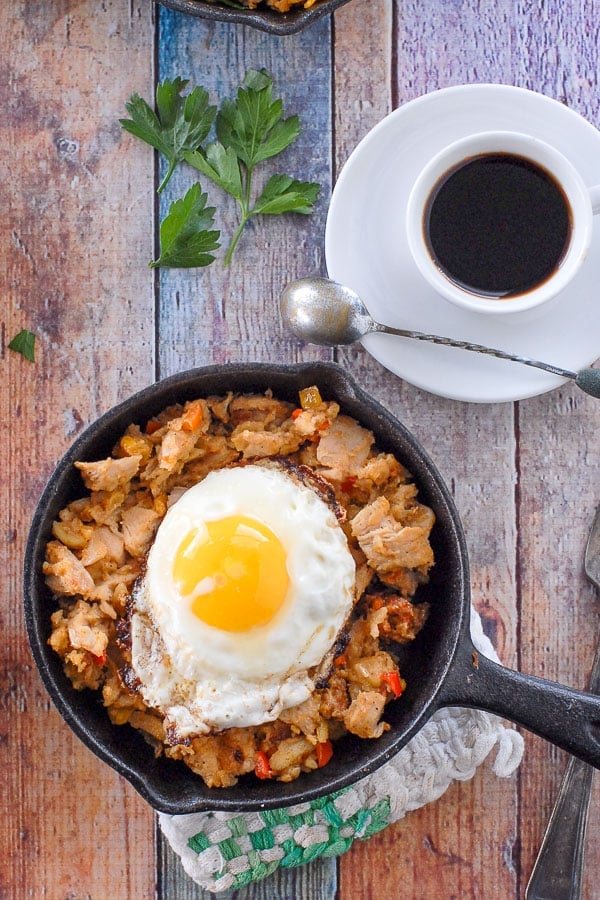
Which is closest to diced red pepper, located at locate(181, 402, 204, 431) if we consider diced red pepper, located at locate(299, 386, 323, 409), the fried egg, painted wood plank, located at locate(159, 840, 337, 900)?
the fried egg

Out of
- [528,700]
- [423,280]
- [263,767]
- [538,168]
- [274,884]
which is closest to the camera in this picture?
[528,700]

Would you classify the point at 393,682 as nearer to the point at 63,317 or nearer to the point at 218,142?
the point at 63,317

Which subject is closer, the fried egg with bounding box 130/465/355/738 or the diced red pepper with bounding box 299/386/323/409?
the fried egg with bounding box 130/465/355/738

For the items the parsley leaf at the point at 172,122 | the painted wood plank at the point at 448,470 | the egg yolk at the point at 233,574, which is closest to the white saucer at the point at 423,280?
the painted wood plank at the point at 448,470


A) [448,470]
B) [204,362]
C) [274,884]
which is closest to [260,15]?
[204,362]

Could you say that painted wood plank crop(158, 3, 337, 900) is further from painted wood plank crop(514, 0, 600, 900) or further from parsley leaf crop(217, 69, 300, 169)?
painted wood plank crop(514, 0, 600, 900)

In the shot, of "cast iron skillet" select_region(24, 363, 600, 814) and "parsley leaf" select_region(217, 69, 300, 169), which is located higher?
"parsley leaf" select_region(217, 69, 300, 169)
